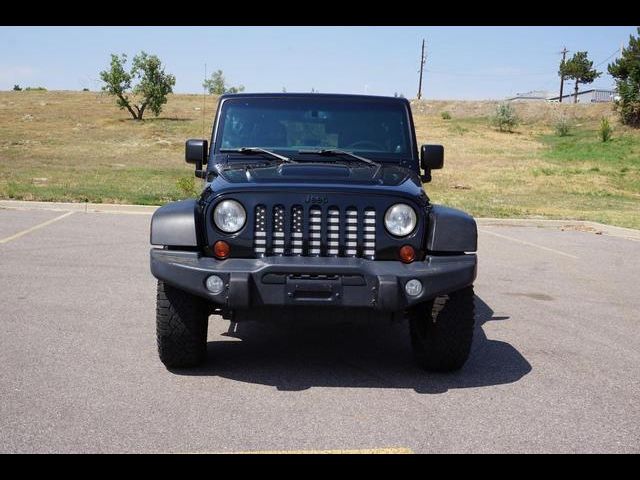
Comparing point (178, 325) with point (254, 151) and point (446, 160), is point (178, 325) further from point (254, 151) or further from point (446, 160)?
point (446, 160)

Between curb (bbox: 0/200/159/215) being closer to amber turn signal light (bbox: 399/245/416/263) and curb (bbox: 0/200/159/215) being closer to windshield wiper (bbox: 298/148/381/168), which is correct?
windshield wiper (bbox: 298/148/381/168)

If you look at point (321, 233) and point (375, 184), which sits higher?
point (375, 184)

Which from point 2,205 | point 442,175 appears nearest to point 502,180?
point 442,175

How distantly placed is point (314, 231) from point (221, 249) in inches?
22.7

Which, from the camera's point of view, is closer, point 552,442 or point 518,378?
point 552,442

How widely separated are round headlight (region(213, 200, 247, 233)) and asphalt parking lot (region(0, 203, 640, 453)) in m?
0.84

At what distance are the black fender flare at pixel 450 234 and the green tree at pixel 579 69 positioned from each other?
7536 centimetres

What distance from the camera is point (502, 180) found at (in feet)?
93.9

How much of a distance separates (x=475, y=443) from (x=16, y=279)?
562 centimetres

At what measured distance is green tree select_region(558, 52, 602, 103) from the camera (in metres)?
75.5

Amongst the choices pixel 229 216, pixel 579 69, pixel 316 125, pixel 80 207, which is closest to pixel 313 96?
pixel 316 125

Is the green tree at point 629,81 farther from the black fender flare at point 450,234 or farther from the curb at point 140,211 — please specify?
the black fender flare at point 450,234

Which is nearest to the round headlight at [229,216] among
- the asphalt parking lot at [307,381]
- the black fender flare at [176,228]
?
the black fender flare at [176,228]

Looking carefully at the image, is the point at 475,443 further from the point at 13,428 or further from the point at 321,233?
the point at 13,428
